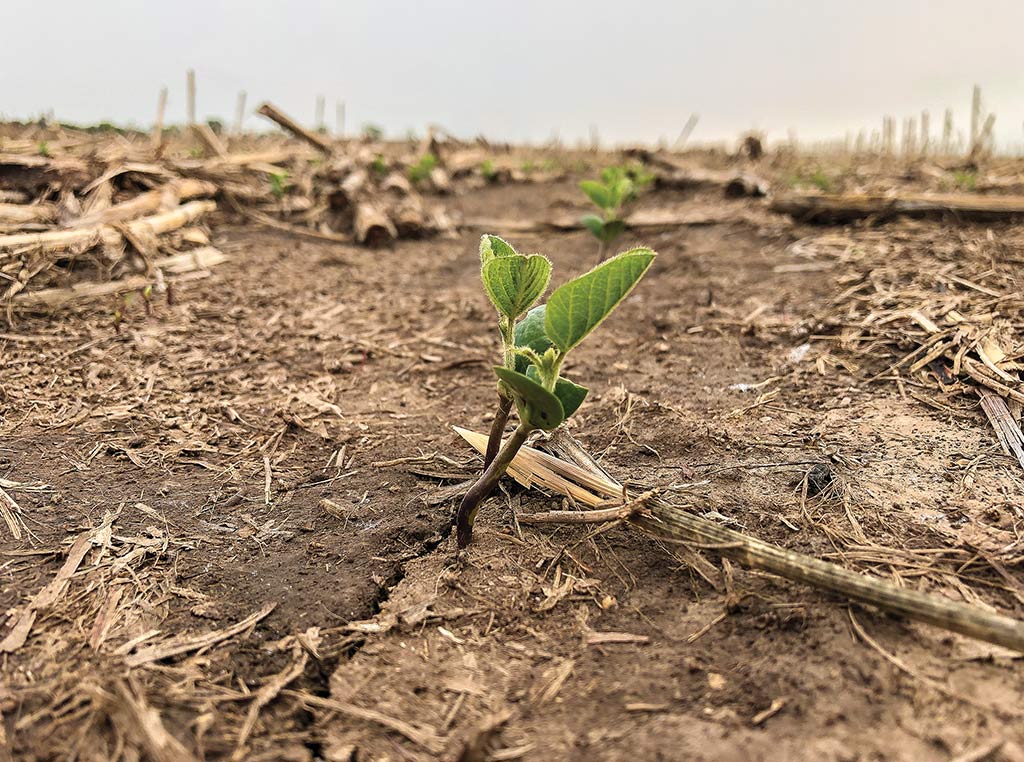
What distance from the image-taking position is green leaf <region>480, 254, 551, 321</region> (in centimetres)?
157

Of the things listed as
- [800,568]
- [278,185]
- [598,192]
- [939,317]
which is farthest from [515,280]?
[278,185]

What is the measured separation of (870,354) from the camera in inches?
108

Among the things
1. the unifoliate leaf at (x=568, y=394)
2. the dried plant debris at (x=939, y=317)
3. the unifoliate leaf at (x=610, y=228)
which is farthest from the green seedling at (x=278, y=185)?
the unifoliate leaf at (x=568, y=394)

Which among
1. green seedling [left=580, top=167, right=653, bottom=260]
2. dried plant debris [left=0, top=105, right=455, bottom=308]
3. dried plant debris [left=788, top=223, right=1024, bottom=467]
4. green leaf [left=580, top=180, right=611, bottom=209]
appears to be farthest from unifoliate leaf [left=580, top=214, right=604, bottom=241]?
dried plant debris [left=0, top=105, right=455, bottom=308]

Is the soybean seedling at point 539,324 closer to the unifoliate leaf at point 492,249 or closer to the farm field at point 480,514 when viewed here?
the unifoliate leaf at point 492,249

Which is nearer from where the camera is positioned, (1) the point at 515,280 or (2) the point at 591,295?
(2) the point at 591,295

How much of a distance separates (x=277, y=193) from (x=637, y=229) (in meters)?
2.72

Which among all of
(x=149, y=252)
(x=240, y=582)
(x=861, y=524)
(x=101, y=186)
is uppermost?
(x=101, y=186)

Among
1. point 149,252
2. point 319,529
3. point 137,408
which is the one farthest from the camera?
A: point 149,252

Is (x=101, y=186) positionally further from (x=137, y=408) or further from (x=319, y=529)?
(x=319, y=529)

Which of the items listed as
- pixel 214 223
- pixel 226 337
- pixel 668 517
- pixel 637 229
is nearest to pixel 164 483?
pixel 226 337

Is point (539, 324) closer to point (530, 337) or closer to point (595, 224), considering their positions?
point (530, 337)

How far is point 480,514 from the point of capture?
201cm

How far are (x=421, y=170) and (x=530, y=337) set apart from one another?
5.49 metres
